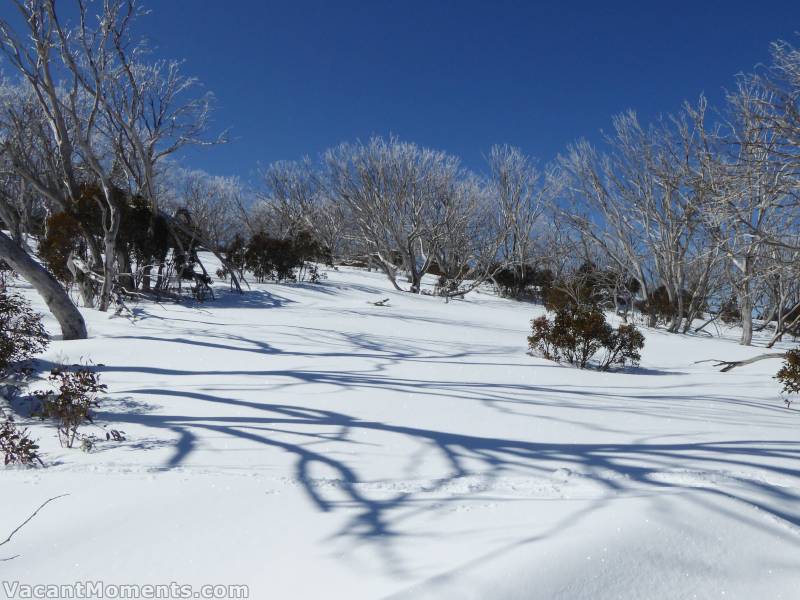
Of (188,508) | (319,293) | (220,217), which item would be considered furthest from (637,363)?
(220,217)

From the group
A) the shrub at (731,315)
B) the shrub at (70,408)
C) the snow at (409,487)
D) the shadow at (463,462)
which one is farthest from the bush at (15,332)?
the shrub at (731,315)

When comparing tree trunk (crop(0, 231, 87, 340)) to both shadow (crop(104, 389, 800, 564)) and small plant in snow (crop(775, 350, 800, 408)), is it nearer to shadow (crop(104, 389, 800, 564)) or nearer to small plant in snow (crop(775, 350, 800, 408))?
shadow (crop(104, 389, 800, 564))

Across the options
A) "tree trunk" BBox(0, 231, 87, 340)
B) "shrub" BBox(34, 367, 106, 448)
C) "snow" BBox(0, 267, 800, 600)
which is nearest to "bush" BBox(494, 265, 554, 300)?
"snow" BBox(0, 267, 800, 600)

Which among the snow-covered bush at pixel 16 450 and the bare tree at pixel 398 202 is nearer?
the snow-covered bush at pixel 16 450

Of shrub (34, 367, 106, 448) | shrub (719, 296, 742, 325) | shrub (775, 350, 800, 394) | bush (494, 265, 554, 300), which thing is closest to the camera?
shrub (34, 367, 106, 448)

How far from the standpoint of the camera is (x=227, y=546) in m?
1.72

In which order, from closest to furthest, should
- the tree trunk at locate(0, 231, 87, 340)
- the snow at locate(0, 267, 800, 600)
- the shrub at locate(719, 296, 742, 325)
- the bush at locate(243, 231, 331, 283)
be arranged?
the snow at locate(0, 267, 800, 600) → the tree trunk at locate(0, 231, 87, 340) → the bush at locate(243, 231, 331, 283) → the shrub at locate(719, 296, 742, 325)

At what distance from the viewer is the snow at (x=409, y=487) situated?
146 centimetres

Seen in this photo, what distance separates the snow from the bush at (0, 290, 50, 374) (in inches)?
21.6

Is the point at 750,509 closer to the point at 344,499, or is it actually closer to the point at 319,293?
the point at 344,499

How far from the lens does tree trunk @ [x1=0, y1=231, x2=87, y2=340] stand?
17.4 feet

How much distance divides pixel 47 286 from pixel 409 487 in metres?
5.32

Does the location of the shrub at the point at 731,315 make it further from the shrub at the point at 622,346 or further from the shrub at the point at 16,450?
the shrub at the point at 16,450

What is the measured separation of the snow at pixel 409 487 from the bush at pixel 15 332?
0.55 meters
